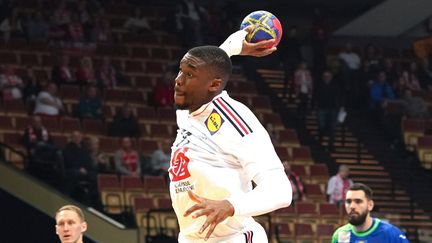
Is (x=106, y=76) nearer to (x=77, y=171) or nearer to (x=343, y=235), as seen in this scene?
(x=77, y=171)

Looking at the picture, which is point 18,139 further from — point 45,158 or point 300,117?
point 300,117

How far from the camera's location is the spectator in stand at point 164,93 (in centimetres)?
2041

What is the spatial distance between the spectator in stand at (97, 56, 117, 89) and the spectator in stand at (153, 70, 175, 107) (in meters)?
0.84

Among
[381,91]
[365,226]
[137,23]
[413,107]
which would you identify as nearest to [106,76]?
[137,23]

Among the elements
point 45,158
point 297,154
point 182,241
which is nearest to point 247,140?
point 182,241

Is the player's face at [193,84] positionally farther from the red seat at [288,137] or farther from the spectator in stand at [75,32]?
the spectator in stand at [75,32]

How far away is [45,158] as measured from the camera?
1700 centimetres

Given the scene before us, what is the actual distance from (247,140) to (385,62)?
1983 centimetres

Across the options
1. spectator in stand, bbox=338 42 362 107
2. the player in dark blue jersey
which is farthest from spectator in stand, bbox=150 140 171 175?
the player in dark blue jersey

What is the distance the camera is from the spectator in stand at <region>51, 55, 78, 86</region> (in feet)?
64.6

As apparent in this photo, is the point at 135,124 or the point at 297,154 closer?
the point at 135,124

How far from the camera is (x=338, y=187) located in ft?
61.8

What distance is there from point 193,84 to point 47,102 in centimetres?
1352

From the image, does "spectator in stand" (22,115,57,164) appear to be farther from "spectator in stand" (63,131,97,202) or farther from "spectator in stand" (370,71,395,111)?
"spectator in stand" (370,71,395,111)
